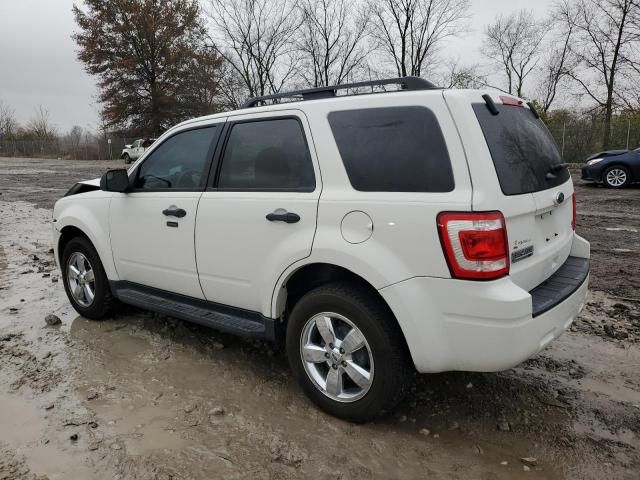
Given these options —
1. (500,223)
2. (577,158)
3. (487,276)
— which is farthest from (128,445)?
(577,158)

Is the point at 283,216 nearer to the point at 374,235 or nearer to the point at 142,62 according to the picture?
the point at 374,235

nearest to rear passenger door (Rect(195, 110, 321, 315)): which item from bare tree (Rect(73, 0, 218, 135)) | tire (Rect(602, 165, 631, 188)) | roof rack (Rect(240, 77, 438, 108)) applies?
roof rack (Rect(240, 77, 438, 108))

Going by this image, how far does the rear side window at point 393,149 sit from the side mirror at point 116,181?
1949 mm

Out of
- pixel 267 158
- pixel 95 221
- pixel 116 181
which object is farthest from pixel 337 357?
pixel 95 221

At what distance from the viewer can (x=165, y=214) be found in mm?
3623

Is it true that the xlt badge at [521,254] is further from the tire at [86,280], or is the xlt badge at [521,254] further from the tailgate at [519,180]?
the tire at [86,280]

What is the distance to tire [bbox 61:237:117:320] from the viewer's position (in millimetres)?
4383

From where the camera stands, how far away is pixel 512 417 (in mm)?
2967

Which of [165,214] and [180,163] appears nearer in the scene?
[165,214]

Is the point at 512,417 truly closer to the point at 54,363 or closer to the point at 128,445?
the point at 128,445

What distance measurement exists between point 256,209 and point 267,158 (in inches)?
14.3

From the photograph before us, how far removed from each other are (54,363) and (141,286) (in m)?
0.85

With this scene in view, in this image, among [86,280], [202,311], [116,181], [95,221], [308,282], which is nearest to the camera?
[308,282]

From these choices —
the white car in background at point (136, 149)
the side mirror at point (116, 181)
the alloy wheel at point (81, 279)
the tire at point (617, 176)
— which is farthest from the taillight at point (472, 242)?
the white car in background at point (136, 149)
